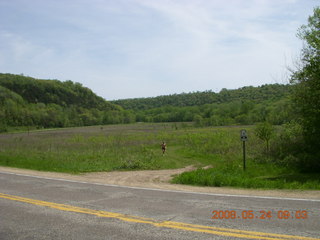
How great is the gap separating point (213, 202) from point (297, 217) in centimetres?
221

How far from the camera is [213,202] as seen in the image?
7.98m

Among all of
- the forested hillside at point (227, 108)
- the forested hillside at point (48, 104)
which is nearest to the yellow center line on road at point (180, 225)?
the forested hillside at point (227, 108)

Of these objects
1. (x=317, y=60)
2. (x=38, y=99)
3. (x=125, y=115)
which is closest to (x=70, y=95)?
(x=38, y=99)

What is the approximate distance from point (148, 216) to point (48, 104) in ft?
485

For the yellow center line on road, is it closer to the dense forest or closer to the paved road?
the paved road

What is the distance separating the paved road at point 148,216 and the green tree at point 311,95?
400 inches

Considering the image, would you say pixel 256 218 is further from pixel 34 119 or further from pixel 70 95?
pixel 70 95

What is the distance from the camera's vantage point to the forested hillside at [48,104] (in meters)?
110

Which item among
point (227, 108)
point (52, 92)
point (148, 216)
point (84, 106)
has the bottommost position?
point (148, 216)

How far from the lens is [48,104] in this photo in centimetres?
14450
